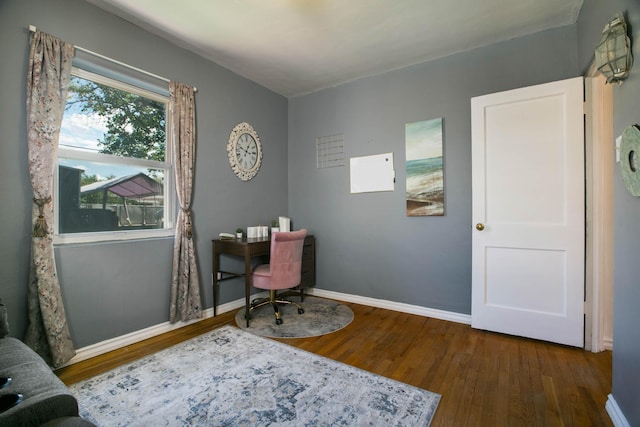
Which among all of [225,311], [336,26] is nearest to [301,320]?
[225,311]

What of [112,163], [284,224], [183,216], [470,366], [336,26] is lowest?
[470,366]

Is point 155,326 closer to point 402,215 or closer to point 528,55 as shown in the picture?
point 402,215

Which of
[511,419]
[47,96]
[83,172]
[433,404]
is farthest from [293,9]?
[511,419]

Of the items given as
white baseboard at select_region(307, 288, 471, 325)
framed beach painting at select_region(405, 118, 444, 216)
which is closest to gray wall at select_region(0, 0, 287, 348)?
white baseboard at select_region(307, 288, 471, 325)

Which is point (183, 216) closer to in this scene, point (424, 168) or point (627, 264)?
point (424, 168)

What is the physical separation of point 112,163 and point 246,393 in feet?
6.74

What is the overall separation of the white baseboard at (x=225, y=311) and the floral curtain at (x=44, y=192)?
206mm

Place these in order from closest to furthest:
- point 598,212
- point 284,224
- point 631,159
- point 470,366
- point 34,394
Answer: point 34,394
point 631,159
point 470,366
point 598,212
point 284,224

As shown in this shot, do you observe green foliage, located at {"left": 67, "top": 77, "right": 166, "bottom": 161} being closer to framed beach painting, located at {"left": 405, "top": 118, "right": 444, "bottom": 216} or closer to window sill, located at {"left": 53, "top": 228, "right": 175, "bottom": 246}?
window sill, located at {"left": 53, "top": 228, "right": 175, "bottom": 246}

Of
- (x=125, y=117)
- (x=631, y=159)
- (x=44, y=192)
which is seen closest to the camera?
(x=631, y=159)

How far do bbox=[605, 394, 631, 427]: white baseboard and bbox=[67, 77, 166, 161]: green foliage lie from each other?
3.56 meters

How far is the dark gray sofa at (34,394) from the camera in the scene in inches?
35.6

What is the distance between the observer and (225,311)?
3.11m

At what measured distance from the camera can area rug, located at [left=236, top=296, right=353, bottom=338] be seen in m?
2.57
